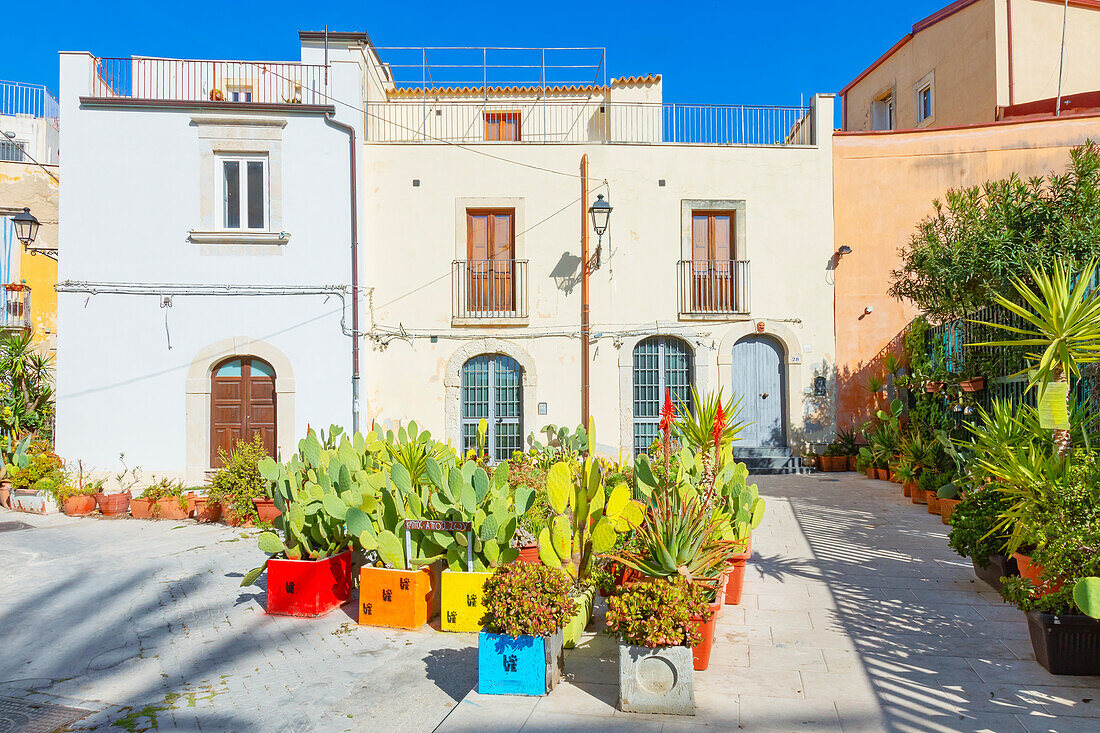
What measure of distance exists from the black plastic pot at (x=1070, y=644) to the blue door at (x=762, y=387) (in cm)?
974

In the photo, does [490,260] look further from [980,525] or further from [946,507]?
[980,525]

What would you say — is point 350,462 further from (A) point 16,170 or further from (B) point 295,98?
(A) point 16,170

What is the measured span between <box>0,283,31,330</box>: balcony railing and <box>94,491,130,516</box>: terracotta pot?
695 centimetres

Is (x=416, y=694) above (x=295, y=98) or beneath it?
beneath

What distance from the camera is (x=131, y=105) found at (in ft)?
40.7

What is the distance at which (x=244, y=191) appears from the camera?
42.1 ft

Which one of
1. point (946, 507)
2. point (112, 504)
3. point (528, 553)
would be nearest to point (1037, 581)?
point (528, 553)

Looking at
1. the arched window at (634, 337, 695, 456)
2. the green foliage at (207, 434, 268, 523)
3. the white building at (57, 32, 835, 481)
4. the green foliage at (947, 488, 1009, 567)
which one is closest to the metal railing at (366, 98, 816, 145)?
the white building at (57, 32, 835, 481)

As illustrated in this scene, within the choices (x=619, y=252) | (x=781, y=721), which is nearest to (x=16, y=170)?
(x=619, y=252)

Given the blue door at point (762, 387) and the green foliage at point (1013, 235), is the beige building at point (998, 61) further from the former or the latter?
the green foliage at point (1013, 235)

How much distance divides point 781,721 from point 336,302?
1062cm

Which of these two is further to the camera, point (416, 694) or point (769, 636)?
point (769, 636)

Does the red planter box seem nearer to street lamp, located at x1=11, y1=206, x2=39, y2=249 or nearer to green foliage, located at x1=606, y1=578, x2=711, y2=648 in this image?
green foliage, located at x1=606, y1=578, x2=711, y2=648

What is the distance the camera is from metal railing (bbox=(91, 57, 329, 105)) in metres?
12.7
